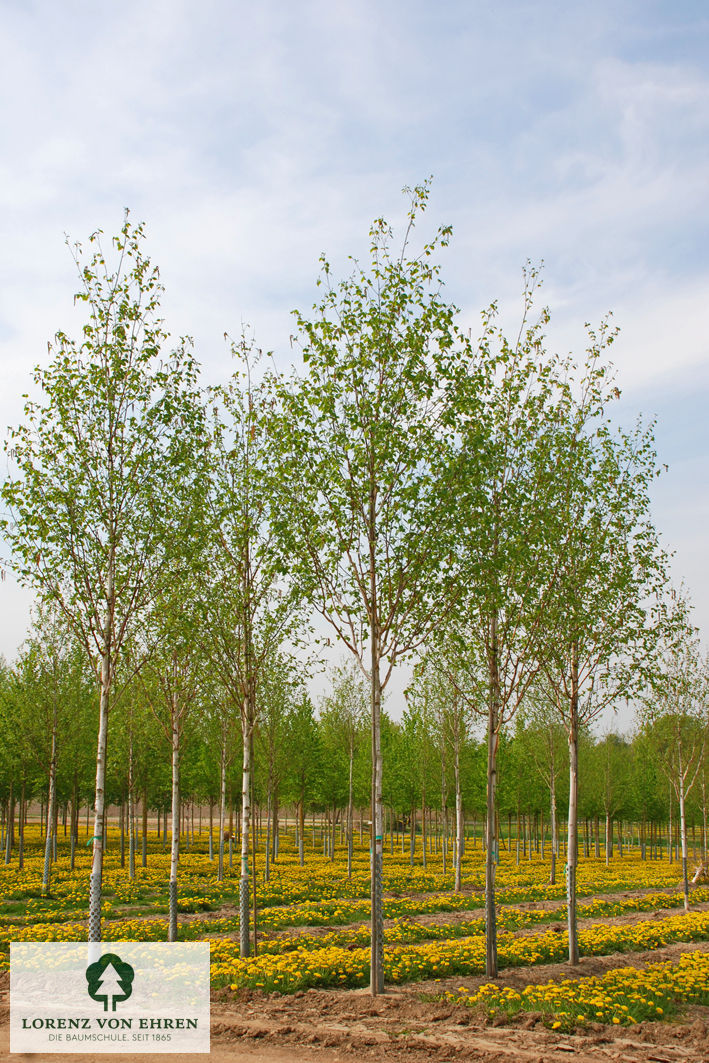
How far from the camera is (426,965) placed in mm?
12000

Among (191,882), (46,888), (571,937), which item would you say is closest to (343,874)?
(191,882)

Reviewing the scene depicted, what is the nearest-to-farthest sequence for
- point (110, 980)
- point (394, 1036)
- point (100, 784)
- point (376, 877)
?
point (394, 1036)
point (376, 877)
point (110, 980)
point (100, 784)

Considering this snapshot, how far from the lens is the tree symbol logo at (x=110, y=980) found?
1059cm

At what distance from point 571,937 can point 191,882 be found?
1710cm

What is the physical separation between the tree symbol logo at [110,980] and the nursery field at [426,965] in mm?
1403

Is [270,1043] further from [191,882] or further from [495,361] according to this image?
[191,882]

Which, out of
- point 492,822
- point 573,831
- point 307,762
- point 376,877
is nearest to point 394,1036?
point 376,877

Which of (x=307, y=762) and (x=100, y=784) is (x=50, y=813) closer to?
(x=307, y=762)

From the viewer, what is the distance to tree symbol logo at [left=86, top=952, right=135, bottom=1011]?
10594mm

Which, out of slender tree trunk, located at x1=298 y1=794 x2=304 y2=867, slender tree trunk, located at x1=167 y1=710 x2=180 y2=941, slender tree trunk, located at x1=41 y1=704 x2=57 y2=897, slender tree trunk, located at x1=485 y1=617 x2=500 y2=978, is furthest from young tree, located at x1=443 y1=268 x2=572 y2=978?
slender tree trunk, located at x1=298 y1=794 x2=304 y2=867

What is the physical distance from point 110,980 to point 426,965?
16.0 feet

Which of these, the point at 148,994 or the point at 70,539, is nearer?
the point at 148,994

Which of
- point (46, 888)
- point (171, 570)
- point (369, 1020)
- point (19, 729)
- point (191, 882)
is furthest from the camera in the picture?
point (19, 729)

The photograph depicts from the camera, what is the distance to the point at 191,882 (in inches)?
1041
